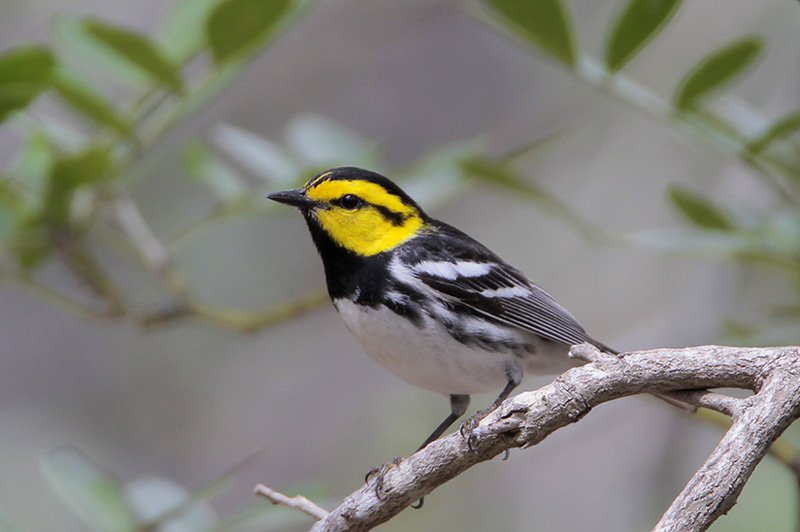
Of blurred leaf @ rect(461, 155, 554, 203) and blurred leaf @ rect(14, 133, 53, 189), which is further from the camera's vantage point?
blurred leaf @ rect(14, 133, 53, 189)

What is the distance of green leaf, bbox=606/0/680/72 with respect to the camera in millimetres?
1621

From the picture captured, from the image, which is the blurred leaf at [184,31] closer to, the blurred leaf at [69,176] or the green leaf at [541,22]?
the blurred leaf at [69,176]

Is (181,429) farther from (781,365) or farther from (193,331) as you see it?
(781,365)

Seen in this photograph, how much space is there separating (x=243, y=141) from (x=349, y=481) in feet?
8.36

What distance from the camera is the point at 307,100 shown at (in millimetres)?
5535

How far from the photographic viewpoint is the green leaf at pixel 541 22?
5.51 ft

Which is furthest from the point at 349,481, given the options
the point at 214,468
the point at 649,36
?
the point at 649,36

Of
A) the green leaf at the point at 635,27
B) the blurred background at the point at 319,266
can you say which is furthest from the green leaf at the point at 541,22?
the blurred background at the point at 319,266

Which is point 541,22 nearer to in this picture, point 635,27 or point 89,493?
point 635,27

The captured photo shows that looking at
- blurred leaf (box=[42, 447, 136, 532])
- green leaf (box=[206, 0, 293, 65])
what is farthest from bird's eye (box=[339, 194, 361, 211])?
blurred leaf (box=[42, 447, 136, 532])

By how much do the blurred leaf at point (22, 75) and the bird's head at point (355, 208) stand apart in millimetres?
761

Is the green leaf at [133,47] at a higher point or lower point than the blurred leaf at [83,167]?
higher

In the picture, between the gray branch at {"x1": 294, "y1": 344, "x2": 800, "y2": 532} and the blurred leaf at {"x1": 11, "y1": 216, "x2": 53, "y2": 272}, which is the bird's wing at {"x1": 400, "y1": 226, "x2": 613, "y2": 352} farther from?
the blurred leaf at {"x1": 11, "y1": 216, "x2": 53, "y2": 272}

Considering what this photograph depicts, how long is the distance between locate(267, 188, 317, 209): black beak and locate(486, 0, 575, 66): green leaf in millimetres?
770
